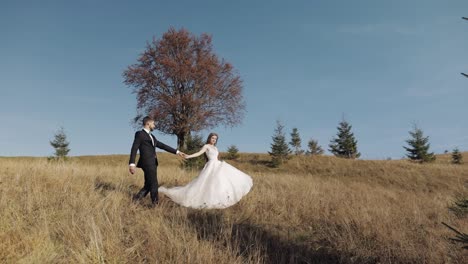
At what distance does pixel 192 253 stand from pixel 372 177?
22.8m

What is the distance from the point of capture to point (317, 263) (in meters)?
5.00

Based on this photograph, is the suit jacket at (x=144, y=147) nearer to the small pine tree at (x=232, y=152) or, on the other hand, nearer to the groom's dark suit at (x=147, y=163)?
the groom's dark suit at (x=147, y=163)

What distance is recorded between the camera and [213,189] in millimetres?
8188

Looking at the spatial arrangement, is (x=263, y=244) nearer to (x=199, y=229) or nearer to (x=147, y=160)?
(x=199, y=229)

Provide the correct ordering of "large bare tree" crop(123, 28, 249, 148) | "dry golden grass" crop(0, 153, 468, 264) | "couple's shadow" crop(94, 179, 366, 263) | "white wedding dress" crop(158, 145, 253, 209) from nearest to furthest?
"dry golden grass" crop(0, 153, 468, 264), "couple's shadow" crop(94, 179, 366, 263), "white wedding dress" crop(158, 145, 253, 209), "large bare tree" crop(123, 28, 249, 148)

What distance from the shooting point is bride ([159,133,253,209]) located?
8.02m

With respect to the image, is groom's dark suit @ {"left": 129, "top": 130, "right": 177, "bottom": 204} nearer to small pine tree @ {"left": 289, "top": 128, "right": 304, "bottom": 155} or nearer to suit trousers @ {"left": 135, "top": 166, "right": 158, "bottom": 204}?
suit trousers @ {"left": 135, "top": 166, "right": 158, "bottom": 204}

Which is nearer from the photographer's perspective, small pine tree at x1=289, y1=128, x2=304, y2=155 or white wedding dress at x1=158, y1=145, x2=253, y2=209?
white wedding dress at x1=158, y1=145, x2=253, y2=209

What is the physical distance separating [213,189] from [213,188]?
32 mm

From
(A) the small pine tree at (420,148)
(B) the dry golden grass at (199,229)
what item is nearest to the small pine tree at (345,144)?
(A) the small pine tree at (420,148)

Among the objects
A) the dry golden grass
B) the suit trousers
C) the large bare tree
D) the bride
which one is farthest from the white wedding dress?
the large bare tree

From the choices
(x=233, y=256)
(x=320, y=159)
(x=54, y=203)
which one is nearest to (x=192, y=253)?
(x=233, y=256)

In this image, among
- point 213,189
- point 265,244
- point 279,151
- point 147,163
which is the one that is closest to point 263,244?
point 265,244

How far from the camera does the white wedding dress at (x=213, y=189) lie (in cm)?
801
